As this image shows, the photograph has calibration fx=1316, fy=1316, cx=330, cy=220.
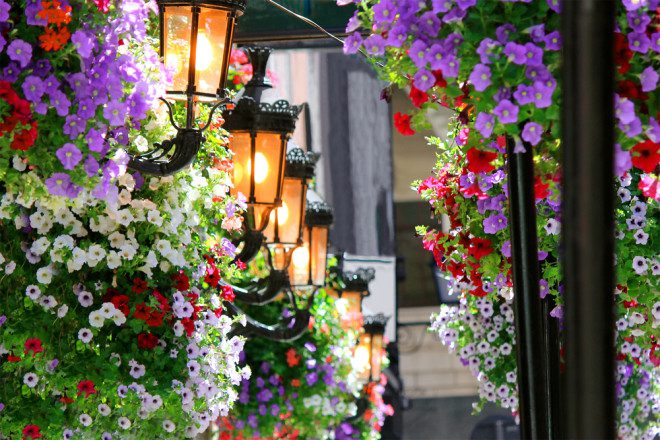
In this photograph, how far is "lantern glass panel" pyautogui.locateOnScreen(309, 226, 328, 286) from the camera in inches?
253

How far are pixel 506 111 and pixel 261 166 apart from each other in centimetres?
311

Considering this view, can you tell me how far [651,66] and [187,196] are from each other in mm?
2426

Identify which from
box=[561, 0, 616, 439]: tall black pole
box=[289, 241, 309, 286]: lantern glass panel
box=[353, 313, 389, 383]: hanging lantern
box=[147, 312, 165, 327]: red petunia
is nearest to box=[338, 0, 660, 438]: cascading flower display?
box=[561, 0, 616, 439]: tall black pole

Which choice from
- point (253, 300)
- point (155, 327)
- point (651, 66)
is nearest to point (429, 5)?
point (651, 66)

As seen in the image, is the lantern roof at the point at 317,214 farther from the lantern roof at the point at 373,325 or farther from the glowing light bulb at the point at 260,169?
the lantern roof at the point at 373,325

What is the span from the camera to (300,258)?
6.41 meters

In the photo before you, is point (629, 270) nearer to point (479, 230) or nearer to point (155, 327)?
point (479, 230)

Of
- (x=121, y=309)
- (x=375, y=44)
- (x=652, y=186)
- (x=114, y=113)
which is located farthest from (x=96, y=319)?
(x=652, y=186)

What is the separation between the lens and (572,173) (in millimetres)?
1468

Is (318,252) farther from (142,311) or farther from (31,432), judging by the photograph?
(31,432)

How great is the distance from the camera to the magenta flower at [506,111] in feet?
7.10

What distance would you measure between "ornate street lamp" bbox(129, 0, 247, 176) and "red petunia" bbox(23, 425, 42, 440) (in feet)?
2.98

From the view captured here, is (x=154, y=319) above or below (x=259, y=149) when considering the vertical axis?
below

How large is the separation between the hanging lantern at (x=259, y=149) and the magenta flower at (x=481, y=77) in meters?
3.06
